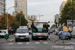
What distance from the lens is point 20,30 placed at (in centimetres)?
2455

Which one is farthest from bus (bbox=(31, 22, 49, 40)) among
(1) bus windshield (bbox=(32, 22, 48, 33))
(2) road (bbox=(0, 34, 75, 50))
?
(2) road (bbox=(0, 34, 75, 50))

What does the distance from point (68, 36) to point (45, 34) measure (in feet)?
16.0

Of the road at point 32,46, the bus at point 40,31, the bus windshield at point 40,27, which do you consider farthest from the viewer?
the bus windshield at point 40,27

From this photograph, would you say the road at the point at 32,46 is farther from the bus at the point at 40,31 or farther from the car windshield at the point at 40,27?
the car windshield at the point at 40,27

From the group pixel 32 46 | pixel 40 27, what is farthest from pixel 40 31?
pixel 32 46

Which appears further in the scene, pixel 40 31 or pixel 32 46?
pixel 40 31

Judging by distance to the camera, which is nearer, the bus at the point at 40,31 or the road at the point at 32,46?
the road at the point at 32,46

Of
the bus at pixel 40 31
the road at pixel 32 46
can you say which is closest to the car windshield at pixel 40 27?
the bus at pixel 40 31

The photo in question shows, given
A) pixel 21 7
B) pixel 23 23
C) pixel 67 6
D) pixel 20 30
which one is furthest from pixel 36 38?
pixel 21 7

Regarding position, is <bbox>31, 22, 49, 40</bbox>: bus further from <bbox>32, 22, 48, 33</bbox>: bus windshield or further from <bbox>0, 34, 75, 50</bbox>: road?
<bbox>0, 34, 75, 50</bbox>: road

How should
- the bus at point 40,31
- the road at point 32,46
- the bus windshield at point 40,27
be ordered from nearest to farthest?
the road at point 32,46, the bus at point 40,31, the bus windshield at point 40,27

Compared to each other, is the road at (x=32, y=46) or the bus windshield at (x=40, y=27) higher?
the bus windshield at (x=40, y=27)

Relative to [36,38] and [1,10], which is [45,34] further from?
[1,10]

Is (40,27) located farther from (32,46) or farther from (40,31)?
(32,46)
